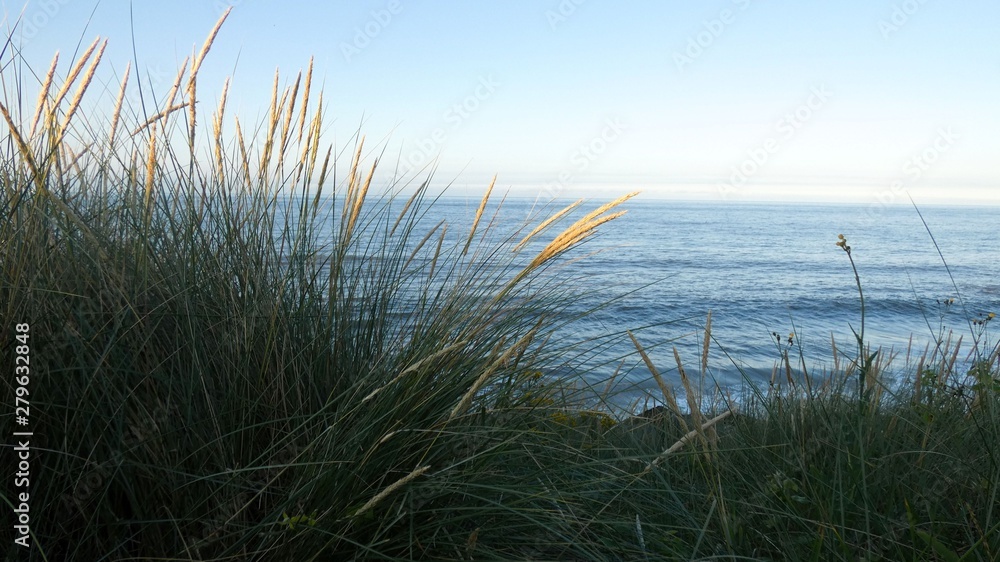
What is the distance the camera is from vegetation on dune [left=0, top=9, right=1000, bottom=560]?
4.70ft

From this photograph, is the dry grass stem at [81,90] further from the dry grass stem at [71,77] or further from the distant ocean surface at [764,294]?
the distant ocean surface at [764,294]

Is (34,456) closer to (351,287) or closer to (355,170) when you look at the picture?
(351,287)

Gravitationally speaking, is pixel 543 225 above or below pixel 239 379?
above

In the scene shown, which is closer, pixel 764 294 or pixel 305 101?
pixel 305 101

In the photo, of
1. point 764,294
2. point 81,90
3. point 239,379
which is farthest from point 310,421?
point 764,294

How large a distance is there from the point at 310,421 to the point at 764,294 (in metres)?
15.7

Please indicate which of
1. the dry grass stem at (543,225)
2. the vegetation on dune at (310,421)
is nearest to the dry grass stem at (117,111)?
the vegetation on dune at (310,421)

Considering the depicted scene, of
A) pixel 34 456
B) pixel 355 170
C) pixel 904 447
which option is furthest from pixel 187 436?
pixel 904 447

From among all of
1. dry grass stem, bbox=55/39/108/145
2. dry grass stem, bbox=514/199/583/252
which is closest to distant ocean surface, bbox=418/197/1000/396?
dry grass stem, bbox=514/199/583/252

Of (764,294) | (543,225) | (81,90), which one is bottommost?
(764,294)

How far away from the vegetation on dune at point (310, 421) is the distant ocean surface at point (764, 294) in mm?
862

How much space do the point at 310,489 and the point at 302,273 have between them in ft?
2.59

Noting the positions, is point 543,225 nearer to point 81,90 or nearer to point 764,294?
point 81,90

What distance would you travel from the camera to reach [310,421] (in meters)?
1.67
